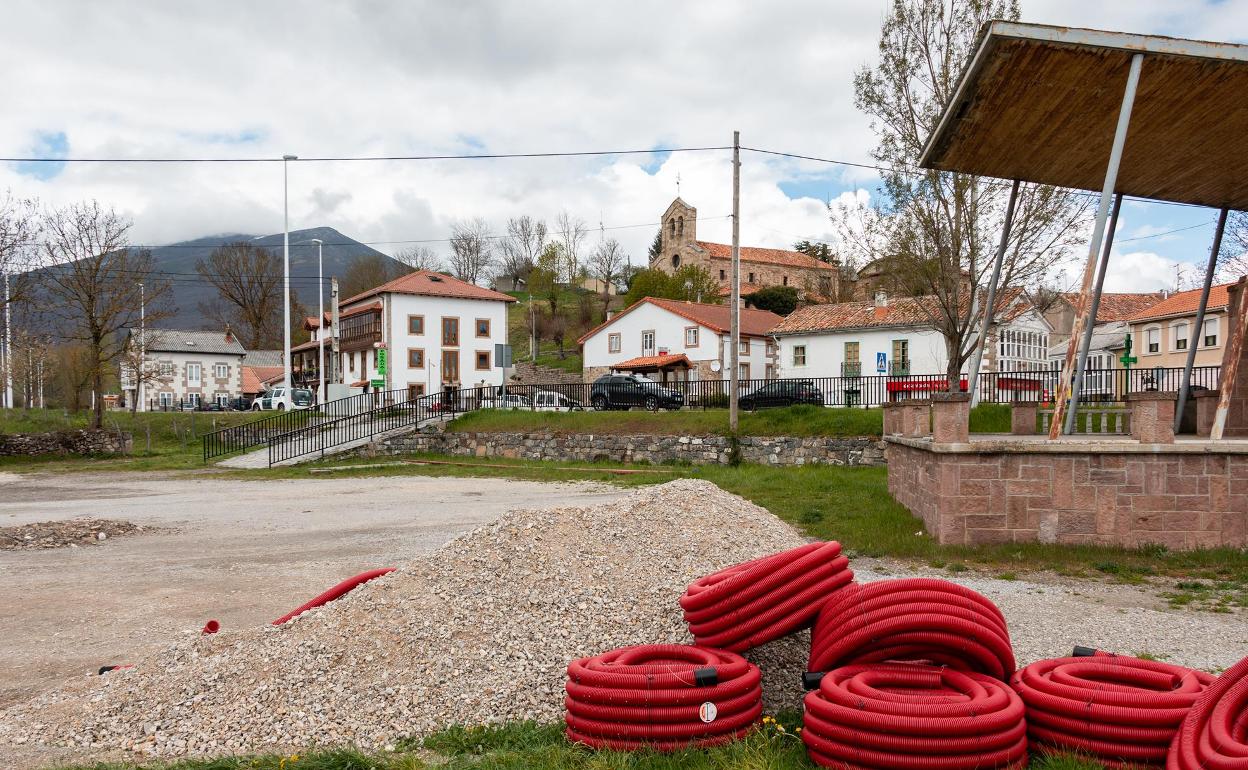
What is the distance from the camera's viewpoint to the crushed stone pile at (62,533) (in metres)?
12.9

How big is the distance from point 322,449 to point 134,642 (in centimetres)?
2426

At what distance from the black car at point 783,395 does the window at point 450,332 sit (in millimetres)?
35123

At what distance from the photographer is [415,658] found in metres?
5.42

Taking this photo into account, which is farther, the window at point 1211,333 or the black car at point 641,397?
the window at point 1211,333

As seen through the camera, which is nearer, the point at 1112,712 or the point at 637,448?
the point at 1112,712

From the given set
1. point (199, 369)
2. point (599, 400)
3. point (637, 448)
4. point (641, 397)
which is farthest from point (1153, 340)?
point (199, 369)

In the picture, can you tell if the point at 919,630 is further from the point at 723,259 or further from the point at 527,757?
the point at 723,259

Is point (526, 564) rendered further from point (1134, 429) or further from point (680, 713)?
point (1134, 429)

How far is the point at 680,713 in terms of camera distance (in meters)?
4.24

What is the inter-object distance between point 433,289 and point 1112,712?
60817mm

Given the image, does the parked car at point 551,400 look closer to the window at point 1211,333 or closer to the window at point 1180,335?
the window at point 1211,333

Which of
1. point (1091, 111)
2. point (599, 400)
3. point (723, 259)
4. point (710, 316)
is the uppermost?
point (723, 259)

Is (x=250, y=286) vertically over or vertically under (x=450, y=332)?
over

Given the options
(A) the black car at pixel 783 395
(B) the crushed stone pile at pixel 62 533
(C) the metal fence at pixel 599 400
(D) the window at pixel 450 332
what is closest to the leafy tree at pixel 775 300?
(D) the window at pixel 450 332
